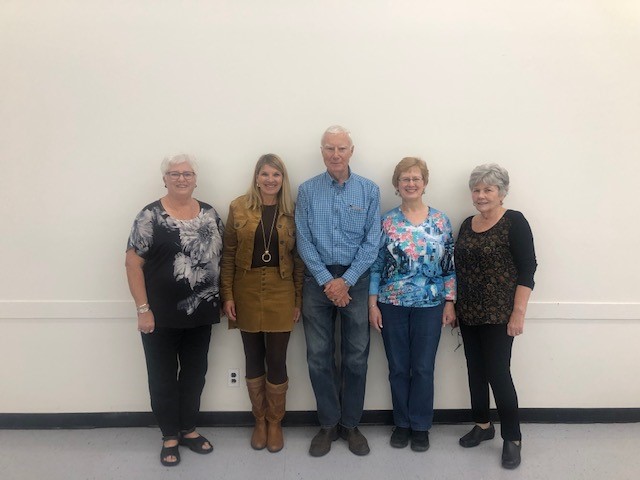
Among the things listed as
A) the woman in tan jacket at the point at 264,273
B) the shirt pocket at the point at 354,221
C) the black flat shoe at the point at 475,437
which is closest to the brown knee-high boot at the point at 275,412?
the woman in tan jacket at the point at 264,273

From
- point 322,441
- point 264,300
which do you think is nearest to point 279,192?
point 264,300

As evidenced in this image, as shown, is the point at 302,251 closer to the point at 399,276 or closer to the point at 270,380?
the point at 399,276

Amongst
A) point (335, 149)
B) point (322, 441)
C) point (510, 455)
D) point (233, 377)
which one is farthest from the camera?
point (233, 377)

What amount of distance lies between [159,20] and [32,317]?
1.83 m

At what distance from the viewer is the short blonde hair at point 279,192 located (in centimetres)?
201

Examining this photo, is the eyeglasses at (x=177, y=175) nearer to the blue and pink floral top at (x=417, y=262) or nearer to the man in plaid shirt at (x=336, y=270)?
the man in plaid shirt at (x=336, y=270)

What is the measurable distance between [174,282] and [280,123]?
1027mm

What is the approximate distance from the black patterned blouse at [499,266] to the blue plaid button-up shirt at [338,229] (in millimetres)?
533

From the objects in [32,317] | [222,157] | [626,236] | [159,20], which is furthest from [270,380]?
[626,236]

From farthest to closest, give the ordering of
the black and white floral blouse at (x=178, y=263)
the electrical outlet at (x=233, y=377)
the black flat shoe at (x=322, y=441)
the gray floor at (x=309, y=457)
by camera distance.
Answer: the electrical outlet at (x=233, y=377)
the black flat shoe at (x=322, y=441)
the gray floor at (x=309, y=457)
the black and white floral blouse at (x=178, y=263)

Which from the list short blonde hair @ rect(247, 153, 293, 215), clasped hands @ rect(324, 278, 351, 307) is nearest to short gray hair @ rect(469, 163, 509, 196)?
clasped hands @ rect(324, 278, 351, 307)

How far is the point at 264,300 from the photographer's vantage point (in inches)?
80.0

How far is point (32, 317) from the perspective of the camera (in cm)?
228

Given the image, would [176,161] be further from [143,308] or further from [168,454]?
[168,454]
